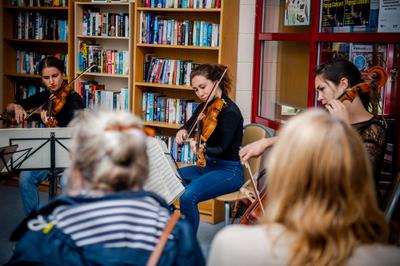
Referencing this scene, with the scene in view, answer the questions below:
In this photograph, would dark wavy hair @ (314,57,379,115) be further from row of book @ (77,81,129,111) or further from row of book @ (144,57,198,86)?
row of book @ (77,81,129,111)

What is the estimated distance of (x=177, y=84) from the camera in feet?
15.0

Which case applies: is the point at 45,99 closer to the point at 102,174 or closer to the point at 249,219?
the point at 249,219

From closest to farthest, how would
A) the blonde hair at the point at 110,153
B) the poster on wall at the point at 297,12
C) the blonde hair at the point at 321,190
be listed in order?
1. the blonde hair at the point at 321,190
2. the blonde hair at the point at 110,153
3. the poster on wall at the point at 297,12

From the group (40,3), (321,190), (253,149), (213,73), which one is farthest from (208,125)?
(40,3)

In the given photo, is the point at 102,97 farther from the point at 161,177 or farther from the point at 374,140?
the point at 374,140

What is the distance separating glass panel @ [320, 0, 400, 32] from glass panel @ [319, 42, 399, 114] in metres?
0.09

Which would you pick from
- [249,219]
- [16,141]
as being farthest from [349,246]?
[16,141]

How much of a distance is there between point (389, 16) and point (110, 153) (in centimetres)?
220

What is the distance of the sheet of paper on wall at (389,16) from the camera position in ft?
10.00

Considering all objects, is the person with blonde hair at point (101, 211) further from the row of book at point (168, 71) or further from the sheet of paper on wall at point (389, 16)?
the row of book at point (168, 71)

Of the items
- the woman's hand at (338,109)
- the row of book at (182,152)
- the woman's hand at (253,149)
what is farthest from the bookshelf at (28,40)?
the woman's hand at (338,109)

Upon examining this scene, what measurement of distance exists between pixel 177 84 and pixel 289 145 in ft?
10.9

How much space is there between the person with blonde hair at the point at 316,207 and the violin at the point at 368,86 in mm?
1473

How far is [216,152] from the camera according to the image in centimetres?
353
